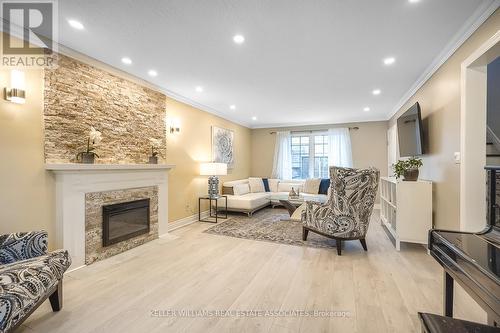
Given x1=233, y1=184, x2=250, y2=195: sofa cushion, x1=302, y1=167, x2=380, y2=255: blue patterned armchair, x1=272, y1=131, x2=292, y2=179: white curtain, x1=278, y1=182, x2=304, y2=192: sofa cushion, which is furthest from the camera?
x1=272, y1=131, x2=292, y2=179: white curtain

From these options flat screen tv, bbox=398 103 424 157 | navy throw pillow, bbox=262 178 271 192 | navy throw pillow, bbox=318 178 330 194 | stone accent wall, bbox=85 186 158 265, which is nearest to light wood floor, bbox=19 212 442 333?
stone accent wall, bbox=85 186 158 265

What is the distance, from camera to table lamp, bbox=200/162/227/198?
4902mm

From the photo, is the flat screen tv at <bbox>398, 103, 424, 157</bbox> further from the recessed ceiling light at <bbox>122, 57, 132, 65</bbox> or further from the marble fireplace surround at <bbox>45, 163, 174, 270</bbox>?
the marble fireplace surround at <bbox>45, 163, 174, 270</bbox>

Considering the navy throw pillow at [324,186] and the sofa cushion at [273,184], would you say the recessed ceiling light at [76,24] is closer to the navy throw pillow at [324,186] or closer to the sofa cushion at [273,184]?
the sofa cushion at [273,184]

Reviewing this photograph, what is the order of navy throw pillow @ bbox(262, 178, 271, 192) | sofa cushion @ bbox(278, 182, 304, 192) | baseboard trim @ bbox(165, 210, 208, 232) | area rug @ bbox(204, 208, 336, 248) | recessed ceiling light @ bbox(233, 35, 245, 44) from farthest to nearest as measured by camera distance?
navy throw pillow @ bbox(262, 178, 271, 192), sofa cushion @ bbox(278, 182, 304, 192), baseboard trim @ bbox(165, 210, 208, 232), area rug @ bbox(204, 208, 336, 248), recessed ceiling light @ bbox(233, 35, 245, 44)

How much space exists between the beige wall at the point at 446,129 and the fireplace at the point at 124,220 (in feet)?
13.0

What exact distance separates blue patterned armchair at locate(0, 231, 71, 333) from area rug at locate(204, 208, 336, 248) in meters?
2.42

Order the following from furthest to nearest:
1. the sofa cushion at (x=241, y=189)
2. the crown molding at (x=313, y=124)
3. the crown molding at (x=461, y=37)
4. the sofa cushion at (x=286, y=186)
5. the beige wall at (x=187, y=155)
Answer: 1. the sofa cushion at (x=286, y=186)
2. the crown molding at (x=313, y=124)
3. the sofa cushion at (x=241, y=189)
4. the beige wall at (x=187, y=155)
5. the crown molding at (x=461, y=37)

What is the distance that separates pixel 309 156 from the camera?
7.08 meters

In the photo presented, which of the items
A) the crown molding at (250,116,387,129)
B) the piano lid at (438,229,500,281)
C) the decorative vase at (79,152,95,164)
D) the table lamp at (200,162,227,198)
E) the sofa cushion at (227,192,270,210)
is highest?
the crown molding at (250,116,387,129)

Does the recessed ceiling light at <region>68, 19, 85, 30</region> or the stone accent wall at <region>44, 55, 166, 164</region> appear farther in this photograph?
the stone accent wall at <region>44, 55, 166, 164</region>

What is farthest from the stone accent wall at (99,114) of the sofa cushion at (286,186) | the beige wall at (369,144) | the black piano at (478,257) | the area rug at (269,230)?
the beige wall at (369,144)

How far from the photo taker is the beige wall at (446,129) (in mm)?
2438

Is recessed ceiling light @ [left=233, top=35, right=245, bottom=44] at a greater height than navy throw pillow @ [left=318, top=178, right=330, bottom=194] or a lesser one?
greater
